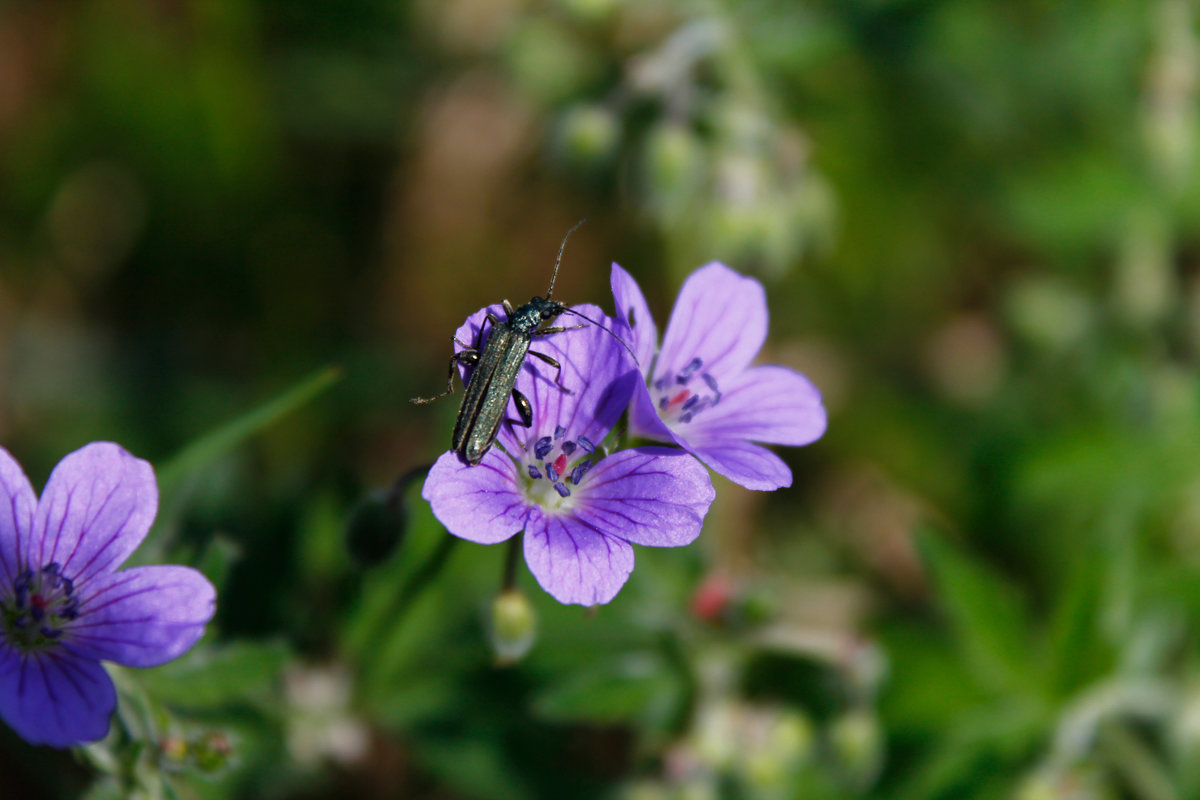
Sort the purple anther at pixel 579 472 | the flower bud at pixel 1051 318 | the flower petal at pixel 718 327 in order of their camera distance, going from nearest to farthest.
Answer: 1. the purple anther at pixel 579 472
2. the flower petal at pixel 718 327
3. the flower bud at pixel 1051 318

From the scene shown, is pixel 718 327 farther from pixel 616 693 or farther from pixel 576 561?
pixel 616 693

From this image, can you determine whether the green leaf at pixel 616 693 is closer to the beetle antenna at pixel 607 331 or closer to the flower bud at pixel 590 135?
the beetle antenna at pixel 607 331

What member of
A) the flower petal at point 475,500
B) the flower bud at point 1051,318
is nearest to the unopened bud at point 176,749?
the flower petal at point 475,500

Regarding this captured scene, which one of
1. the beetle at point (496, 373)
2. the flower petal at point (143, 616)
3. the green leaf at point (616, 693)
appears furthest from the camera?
the green leaf at point (616, 693)

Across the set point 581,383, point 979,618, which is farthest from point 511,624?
point 979,618

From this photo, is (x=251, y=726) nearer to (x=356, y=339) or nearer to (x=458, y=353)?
(x=458, y=353)
